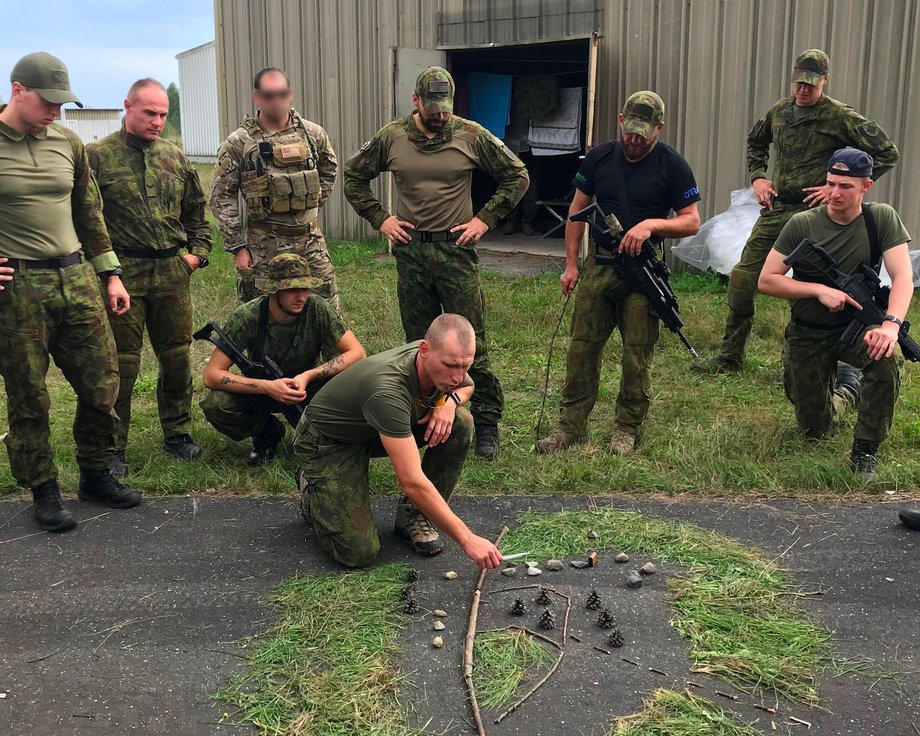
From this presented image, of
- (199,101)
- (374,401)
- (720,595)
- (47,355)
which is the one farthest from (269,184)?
(199,101)

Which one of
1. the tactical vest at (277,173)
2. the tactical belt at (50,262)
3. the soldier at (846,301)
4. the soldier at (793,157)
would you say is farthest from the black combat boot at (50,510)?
the soldier at (793,157)

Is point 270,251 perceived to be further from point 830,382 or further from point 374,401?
point 830,382

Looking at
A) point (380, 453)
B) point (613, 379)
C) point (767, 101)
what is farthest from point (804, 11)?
point (380, 453)

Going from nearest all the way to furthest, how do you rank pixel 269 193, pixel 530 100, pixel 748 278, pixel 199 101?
pixel 269 193 < pixel 748 278 < pixel 530 100 < pixel 199 101

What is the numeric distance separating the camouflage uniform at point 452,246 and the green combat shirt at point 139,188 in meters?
1.14

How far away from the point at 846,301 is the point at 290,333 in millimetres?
3150

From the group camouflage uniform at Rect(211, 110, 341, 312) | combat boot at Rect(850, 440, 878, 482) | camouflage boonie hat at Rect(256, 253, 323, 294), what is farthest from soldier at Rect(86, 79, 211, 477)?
combat boot at Rect(850, 440, 878, 482)

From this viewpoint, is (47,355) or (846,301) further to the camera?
(846,301)

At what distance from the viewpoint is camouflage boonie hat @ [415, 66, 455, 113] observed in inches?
214

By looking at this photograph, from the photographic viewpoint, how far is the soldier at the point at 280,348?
199 inches

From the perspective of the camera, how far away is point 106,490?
5.08 m

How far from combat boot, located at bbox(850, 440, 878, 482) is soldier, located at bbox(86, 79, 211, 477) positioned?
3928 mm

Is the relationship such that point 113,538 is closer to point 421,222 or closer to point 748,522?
point 421,222

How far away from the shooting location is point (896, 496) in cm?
511
